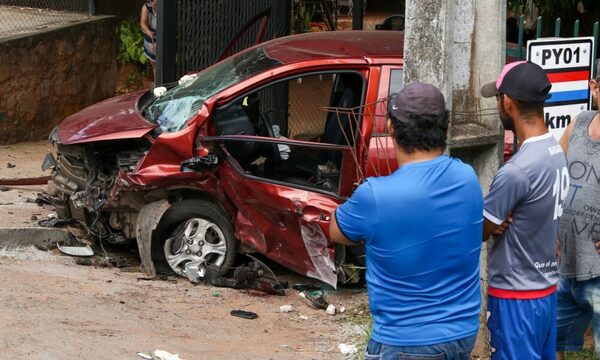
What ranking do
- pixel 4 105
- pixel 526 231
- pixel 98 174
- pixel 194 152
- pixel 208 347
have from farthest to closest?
pixel 4 105 < pixel 98 174 < pixel 194 152 < pixel 208 347 < pixel 526 231

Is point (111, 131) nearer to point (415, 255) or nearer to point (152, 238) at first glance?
point (152, 238)

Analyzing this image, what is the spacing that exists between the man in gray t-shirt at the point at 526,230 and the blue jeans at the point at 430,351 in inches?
21.9

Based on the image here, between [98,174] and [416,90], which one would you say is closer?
[416,90]

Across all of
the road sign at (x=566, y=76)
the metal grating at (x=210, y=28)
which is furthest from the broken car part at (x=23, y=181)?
the road sign at (x=566, y=76)

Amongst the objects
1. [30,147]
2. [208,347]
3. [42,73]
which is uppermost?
[42,73]

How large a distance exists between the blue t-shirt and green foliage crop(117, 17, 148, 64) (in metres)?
9.83

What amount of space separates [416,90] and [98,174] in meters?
4.68

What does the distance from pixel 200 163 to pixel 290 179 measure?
686 mm

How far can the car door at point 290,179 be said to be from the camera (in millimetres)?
7199

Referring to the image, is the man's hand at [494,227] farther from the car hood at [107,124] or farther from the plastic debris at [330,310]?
the car hood at [107,124]

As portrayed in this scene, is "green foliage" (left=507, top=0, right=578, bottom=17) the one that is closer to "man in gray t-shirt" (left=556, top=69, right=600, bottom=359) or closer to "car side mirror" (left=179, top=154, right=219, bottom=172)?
"car side mirror" (left=179, top=154, right=219, bottom=172)

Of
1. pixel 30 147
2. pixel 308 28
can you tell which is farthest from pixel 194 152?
pixel 308 28

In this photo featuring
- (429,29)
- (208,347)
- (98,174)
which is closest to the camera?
(429,29)

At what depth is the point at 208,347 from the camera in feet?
20.3
